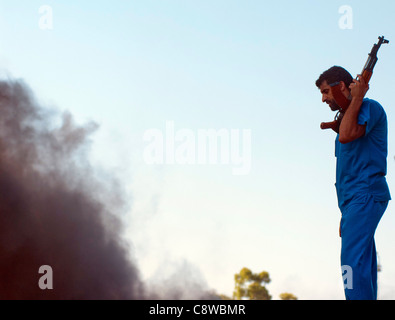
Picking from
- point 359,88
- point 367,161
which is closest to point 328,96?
point 359,88

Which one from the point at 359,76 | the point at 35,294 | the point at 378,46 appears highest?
the point at 378,46

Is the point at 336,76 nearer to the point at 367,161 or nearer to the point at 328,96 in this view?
the point at 328,96

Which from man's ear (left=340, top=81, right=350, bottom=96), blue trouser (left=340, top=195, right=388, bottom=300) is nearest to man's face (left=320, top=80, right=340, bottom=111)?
man's ear (left=340, top=81, right=350, bottom=96)

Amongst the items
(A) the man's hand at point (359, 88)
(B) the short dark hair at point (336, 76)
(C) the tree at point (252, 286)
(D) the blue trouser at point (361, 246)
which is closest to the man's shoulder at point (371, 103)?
(A) the man's hand at point (359, 88)

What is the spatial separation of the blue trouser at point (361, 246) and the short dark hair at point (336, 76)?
44.0 inches

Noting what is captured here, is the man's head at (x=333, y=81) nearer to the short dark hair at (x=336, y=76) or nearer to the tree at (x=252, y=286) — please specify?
the short dark hair at (x=336, y=76)

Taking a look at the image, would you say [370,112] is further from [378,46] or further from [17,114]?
[17,114]

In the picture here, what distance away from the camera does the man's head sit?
185 inches

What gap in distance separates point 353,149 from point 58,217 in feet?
149

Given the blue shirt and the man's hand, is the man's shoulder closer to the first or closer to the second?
the blue shirt

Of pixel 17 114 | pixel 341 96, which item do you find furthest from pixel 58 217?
pixel 341 96
